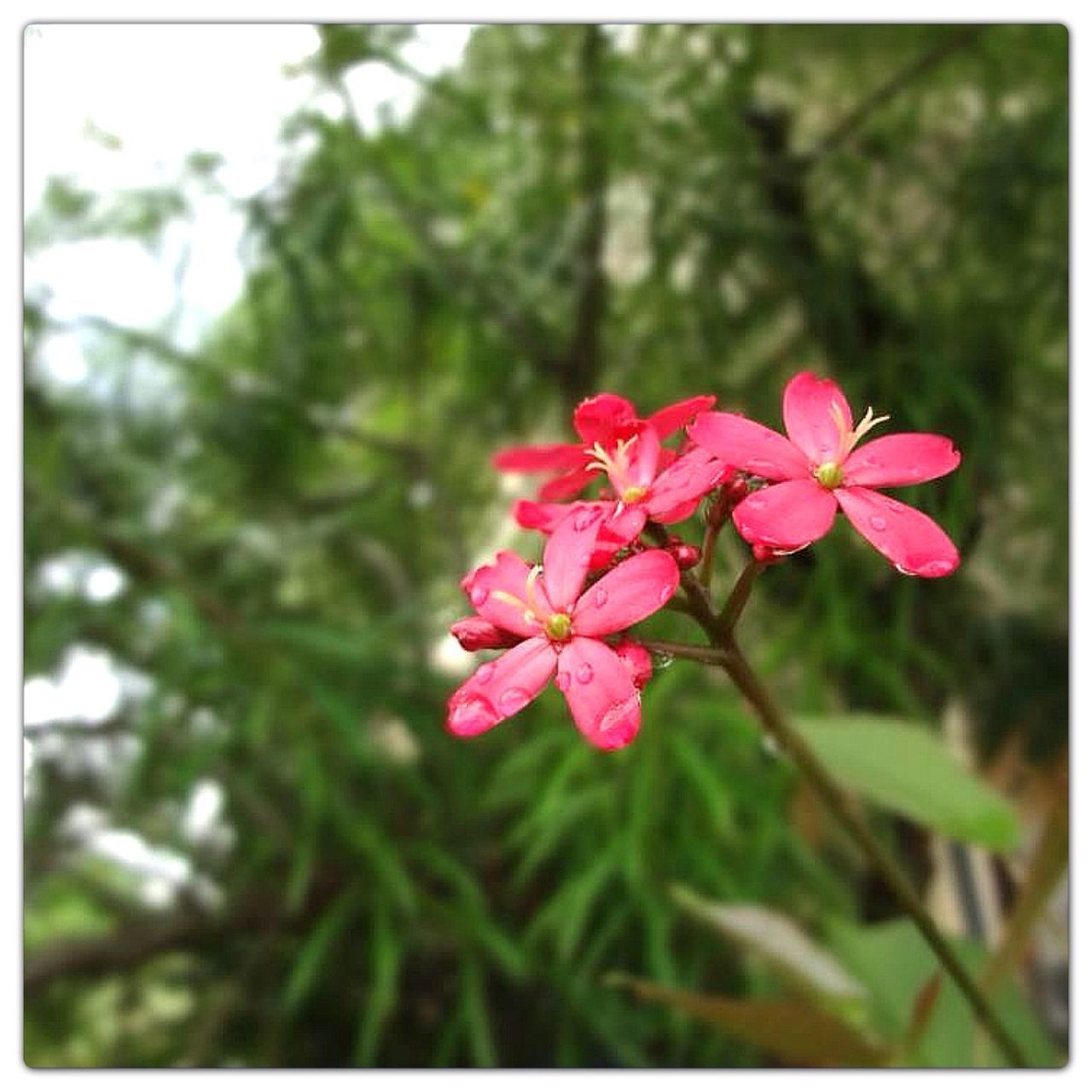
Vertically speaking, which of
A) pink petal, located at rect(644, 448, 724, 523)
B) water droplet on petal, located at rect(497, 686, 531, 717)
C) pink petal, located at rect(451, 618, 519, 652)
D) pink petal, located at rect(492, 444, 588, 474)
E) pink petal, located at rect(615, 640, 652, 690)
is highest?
pink petal, located at rect(492, 444, 588, 474)

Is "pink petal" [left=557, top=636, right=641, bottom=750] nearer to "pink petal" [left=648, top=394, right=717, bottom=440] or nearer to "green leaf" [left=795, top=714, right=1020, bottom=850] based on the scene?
"pink petal" [left=648, top=394, right=717, bottom=440]

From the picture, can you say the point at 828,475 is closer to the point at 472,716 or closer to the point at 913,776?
the point at 472,716

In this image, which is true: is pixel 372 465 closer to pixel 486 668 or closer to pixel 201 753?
pixel 201 753

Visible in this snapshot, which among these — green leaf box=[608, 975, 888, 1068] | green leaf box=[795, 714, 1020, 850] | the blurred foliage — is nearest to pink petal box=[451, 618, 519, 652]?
green leaf box=[608, 975, 888, 1068]

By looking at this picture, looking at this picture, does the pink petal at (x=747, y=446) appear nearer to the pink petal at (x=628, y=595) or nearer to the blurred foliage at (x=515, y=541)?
the pink petal at (x=628, y=595)
